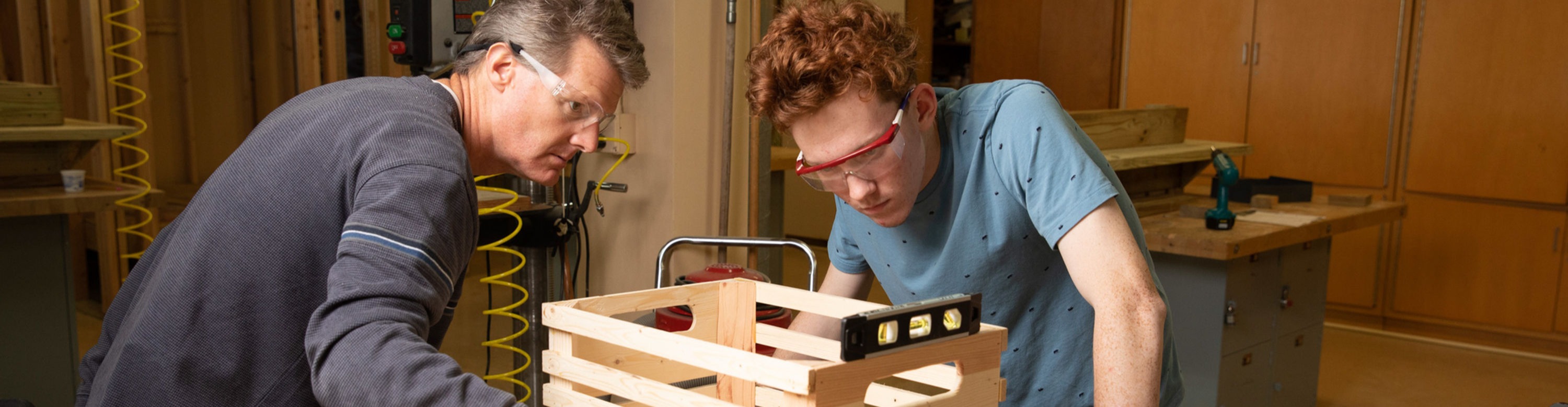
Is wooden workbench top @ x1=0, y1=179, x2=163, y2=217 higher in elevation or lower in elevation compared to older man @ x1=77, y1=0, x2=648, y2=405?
lower

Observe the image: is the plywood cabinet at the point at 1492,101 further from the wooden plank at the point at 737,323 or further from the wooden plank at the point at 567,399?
the wooden plank at the point at 567,399

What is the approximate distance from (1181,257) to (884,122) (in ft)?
6.76

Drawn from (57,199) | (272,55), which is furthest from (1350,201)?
(272,55)

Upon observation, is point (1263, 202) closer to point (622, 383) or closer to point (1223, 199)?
point (1223, 199)

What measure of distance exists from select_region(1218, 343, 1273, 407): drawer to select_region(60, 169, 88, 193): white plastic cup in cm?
307

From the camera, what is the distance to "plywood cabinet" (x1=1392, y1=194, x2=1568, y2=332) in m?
4.30

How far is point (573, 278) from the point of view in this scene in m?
3.20

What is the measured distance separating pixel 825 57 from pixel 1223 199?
7.29 feet

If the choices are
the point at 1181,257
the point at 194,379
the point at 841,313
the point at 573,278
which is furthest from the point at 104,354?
the point at 1181,257

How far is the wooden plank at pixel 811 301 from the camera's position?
3.71 feet

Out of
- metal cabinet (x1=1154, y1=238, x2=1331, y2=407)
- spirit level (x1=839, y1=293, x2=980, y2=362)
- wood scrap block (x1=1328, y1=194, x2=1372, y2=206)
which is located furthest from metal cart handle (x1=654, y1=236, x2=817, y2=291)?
wood scrap block (x1=1328, y1=194, x2=1372, y2=206)

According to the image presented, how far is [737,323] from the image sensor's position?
4.14ft

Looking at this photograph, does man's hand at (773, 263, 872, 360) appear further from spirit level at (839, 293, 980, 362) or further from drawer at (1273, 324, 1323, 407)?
drawer at (1273, 324, 1323, 407)

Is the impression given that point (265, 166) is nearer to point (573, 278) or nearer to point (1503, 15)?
point (573, 278)
